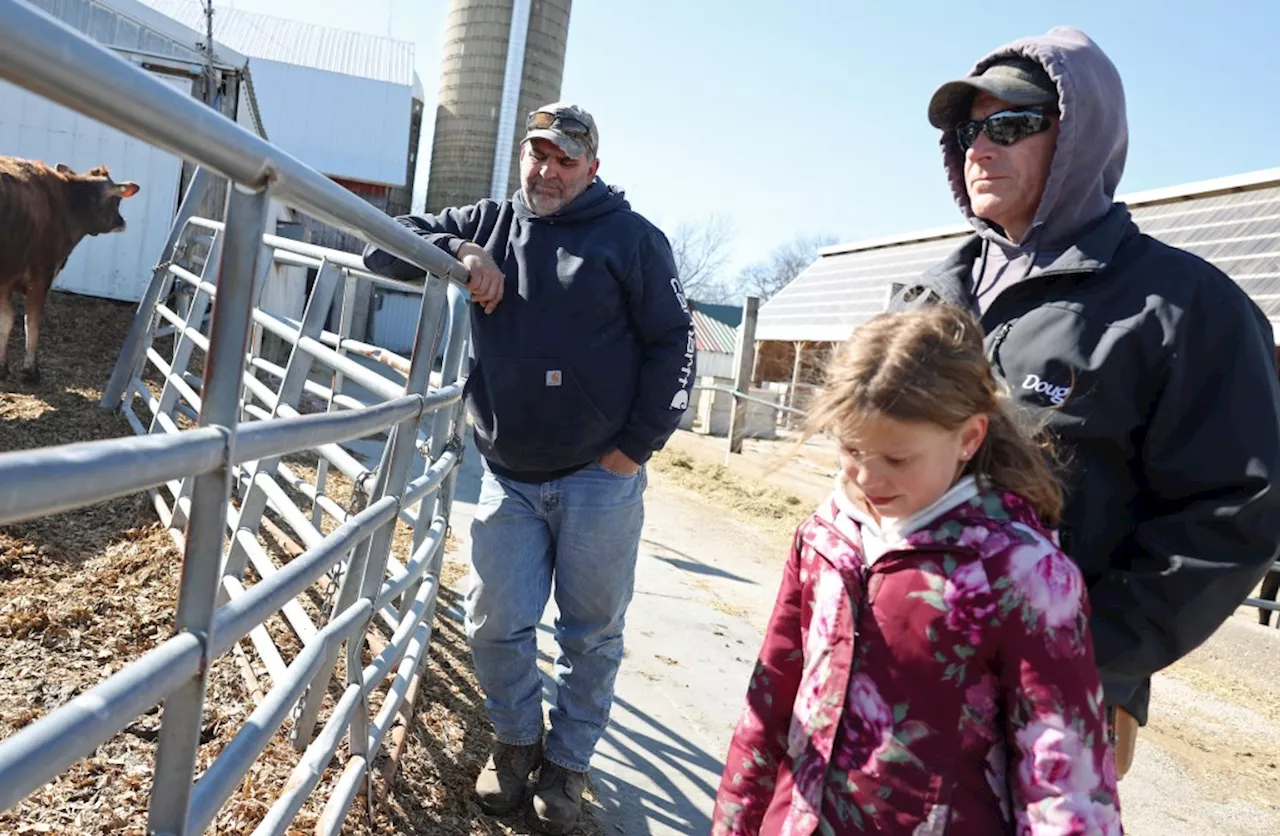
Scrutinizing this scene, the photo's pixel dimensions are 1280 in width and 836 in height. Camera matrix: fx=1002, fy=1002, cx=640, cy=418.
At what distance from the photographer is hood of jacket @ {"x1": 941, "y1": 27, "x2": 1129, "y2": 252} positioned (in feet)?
5.80

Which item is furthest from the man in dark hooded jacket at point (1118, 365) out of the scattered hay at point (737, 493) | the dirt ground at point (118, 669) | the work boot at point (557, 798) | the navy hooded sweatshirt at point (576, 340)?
the scattered hay at point (737, 493)

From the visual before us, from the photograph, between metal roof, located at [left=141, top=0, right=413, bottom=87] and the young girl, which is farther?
metal roof, located at [left=141, top=0, right=413, bottom=87]

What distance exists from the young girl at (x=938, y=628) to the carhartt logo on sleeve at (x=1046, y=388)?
153 mm

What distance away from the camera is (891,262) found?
18.7m

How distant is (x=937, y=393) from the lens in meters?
1.52

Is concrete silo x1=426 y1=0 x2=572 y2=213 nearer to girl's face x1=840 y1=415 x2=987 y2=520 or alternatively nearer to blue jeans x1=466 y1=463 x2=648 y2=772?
blue jeans x1=466 y1=463 x2=648 y2=772

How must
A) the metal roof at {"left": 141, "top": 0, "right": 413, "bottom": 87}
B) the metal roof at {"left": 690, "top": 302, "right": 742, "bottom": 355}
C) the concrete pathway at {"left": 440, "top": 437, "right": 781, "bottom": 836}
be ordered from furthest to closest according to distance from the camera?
1. the metal roof at {"left": 690, "top": 302, "right": 742, "bottom": 355}
2. the metal roof at {"left": 141, "top": 0, "right": 413, "bottom": 87}
3. the concrete pathway at {"left": 440, "top": 437, "right": 781, "bottom": 836}

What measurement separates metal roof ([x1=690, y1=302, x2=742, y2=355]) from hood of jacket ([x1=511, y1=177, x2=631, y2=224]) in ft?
87.2

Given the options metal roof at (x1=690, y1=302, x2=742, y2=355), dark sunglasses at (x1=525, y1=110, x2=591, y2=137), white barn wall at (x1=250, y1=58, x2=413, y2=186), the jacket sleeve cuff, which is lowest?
the jacket sleeve cuff

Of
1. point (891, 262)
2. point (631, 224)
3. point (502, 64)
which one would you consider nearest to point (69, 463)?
point (631, 224)

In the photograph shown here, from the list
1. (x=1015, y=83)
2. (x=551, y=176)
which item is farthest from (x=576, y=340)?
(x=1015, y=83)

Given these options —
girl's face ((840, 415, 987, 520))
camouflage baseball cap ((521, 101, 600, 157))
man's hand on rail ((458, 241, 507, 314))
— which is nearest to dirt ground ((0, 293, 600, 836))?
man's hand on rail ((458, 241, 507, 314))

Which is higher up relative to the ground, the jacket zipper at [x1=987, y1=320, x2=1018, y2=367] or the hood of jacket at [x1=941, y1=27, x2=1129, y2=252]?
the hood of jacket at [x1=941, y1=27, x2=1129, y2=252]

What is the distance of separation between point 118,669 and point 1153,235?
10977 mm
